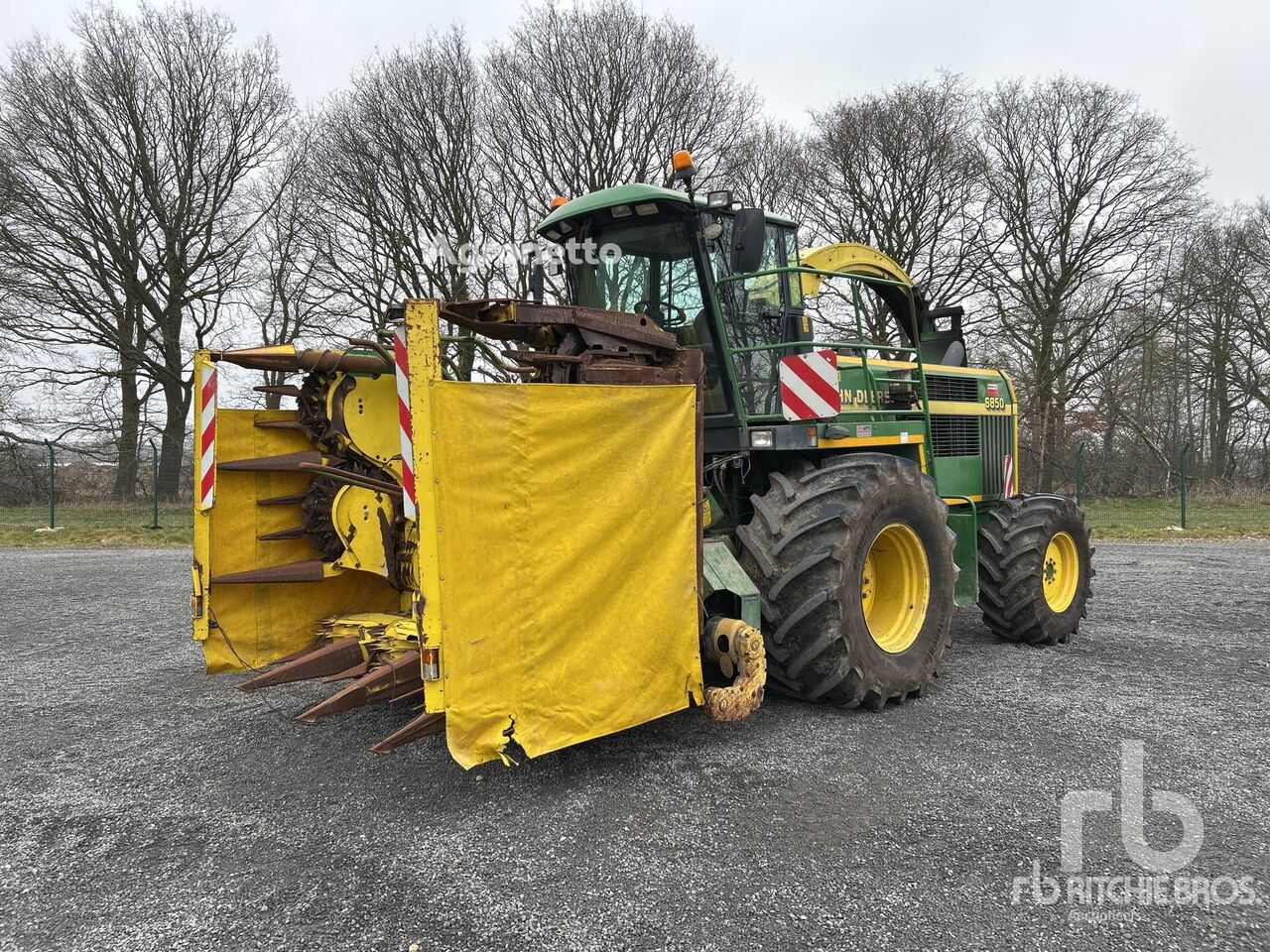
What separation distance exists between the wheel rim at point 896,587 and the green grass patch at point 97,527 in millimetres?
11978

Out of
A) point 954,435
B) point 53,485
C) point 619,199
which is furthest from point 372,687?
point 53,485

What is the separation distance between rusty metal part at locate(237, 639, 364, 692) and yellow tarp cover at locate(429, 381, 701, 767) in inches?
50.9

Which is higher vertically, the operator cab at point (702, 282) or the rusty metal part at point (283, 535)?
the operator cab at point (702, 282)

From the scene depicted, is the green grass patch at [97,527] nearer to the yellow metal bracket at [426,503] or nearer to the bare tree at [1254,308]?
the yellow metal bracket at [426,503]

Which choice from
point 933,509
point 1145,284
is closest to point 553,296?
point 933,509

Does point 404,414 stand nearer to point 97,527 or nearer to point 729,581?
point 729,581

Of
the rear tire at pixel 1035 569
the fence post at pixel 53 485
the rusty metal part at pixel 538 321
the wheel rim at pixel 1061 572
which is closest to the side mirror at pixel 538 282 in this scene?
the rusty metal part at pixel 538 321

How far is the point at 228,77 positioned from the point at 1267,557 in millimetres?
23036

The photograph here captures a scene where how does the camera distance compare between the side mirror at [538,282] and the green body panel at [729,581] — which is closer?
the green body panel at [729,581]

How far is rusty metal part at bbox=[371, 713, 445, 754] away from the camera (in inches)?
116

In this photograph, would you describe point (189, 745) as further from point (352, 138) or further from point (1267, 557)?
point (352, 138)

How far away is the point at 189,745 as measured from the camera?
391 cm

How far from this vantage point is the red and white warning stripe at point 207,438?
4.20 m

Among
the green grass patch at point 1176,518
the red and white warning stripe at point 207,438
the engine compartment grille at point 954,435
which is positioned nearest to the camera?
the red and white warning stripe at point 207,438
